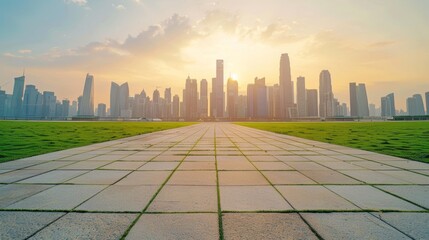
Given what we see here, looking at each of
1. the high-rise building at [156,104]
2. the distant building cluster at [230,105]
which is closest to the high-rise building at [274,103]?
the distant building cluster at [230,105]

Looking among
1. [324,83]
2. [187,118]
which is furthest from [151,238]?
[324,83]

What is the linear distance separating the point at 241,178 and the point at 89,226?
278 cm

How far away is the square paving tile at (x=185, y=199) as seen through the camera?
9.64 ft

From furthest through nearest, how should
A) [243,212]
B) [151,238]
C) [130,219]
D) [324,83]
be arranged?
[324,83]
[243,212]
[130,219]
[151,238]

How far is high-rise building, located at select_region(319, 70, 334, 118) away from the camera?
16900 centimetres

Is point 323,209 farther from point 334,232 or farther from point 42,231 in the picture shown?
point 42,231

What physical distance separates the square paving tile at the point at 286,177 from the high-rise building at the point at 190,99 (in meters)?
180

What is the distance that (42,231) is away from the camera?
2340 millimetres

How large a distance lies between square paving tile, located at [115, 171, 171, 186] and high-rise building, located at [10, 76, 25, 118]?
220 metres

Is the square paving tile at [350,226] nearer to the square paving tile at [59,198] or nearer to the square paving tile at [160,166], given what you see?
the square paving tile at [59,198]

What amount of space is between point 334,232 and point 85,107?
219 meters

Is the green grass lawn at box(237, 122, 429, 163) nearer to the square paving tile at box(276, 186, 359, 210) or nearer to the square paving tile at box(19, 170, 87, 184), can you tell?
the square paving tile at box(276, 186, 359, 210)

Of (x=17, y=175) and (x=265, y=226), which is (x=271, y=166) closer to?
(x=265, y=226)

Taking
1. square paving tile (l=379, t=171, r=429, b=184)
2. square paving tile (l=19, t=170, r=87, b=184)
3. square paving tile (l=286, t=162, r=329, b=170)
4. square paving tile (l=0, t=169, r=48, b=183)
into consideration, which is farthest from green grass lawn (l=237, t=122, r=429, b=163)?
square paving tile (l=0, t=169, r=48, b=183)
